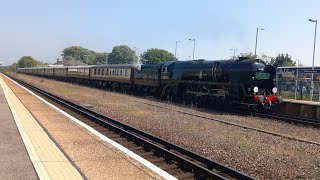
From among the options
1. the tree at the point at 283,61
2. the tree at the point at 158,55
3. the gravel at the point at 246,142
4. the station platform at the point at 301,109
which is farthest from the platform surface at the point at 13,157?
the tree at the point at 158,55

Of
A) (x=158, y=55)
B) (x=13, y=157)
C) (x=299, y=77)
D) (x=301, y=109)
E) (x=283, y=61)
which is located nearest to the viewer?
(x=13, y=157)

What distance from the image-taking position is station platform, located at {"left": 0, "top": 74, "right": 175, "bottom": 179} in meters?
7.52

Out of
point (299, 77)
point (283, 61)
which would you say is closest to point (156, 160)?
point (299, 77)

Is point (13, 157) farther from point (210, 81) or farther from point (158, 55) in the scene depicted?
point (158, 55)

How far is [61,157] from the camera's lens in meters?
8.87

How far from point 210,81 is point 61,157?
16.5 meters

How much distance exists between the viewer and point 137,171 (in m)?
8.02

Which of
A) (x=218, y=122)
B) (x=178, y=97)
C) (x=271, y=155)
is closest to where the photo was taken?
(x=271, y=155)

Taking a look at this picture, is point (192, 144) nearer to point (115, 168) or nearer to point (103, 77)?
point (115, 168)

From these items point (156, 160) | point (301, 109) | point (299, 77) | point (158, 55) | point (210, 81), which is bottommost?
point (156, 160)

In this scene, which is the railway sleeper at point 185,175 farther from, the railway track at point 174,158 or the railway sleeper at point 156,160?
the railway sleeper at point 156,160

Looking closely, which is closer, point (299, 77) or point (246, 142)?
point (246, 142)

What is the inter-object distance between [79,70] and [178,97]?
33.6 meters

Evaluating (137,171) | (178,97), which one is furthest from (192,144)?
(178,97)
